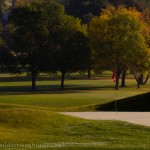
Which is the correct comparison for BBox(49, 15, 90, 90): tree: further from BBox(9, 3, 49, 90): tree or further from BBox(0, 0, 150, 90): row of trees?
BBox(9, 3, 49, 90): tree

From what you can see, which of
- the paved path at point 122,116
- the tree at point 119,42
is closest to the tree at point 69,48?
the tree at point 119,42

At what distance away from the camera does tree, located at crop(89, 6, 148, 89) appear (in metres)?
73.9

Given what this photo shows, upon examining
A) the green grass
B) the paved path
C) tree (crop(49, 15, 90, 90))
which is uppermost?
tree (crop(49, 15, 90, 90))

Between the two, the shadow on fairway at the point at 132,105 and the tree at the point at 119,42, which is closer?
the shadow on fairway at the point at 132,105

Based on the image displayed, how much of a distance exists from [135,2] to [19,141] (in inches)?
4027

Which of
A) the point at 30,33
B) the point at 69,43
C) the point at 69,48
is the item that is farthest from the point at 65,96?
the point at 30,33

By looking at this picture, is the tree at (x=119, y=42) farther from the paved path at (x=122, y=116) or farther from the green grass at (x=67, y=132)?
the green grass at (x=67, y=132)

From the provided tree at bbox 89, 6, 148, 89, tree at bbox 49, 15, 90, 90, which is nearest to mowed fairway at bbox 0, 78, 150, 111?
tree at bbox 49, 15, 90, 90

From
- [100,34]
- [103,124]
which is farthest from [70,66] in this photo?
[103,124]

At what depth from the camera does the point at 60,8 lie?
75375 millimetres

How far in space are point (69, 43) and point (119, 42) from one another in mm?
7207

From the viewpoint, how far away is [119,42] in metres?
74.6

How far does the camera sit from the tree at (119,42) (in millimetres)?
73938

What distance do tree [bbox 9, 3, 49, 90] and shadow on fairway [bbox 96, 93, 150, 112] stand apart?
45045 mm
